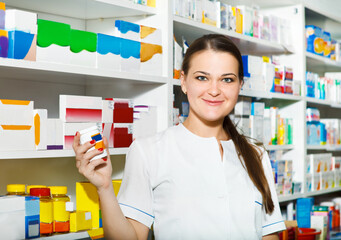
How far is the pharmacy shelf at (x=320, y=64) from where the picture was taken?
399 cm

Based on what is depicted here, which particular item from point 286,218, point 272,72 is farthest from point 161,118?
point 286,218

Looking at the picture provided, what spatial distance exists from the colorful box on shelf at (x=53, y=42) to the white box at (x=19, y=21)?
6cm

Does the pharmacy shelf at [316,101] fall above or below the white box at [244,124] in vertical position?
above

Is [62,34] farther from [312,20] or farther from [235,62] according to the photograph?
[312,20]

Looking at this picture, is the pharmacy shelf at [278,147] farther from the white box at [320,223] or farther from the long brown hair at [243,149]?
the long brown hair at [243,149]

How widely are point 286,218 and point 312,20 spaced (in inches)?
68.2

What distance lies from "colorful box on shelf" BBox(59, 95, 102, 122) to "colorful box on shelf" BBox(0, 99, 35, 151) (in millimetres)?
160

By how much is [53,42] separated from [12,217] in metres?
0.74

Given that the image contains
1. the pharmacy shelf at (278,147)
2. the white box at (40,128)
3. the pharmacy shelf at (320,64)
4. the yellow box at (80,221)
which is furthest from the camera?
the pharmacy shelf at (320,64)

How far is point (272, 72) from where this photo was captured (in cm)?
343

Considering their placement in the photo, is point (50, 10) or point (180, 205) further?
point (50, 10)

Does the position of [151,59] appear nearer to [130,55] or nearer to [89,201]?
[130,55]

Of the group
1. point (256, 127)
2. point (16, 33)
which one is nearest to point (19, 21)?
point (16, 33)

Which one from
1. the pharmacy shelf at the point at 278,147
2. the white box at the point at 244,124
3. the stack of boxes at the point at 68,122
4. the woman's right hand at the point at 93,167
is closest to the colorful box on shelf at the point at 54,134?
the stack of boxes at the point at 68,122
